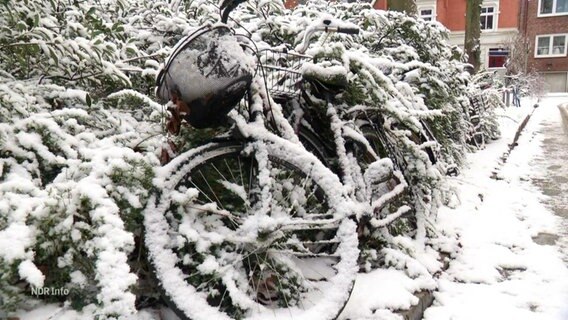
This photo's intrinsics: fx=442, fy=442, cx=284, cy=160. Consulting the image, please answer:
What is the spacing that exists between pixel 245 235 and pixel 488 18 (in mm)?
32746

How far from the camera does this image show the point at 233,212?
6.82ft

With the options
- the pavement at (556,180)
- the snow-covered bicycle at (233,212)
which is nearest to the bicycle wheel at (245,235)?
the snow-covered bicycle at (233,212)

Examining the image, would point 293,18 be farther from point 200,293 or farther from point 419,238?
point 200,293

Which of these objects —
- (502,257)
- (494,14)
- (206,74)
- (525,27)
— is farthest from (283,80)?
(525,27)

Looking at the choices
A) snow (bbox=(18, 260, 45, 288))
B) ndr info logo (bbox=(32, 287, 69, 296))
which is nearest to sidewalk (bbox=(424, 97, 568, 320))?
ndr info logo (bbox=(32, 287, 69, 296))

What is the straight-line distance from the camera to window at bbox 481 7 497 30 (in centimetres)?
2958

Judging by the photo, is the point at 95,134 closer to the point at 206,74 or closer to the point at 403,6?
the point at 206,74

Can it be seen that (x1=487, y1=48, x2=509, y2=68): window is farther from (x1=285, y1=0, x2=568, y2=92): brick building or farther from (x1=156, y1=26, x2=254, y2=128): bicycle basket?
(x1=156, y1=26, x2=254, y2=128): bicycle basket

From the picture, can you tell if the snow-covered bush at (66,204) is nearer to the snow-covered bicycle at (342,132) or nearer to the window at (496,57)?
the snow-covered bicycle at (342,132)

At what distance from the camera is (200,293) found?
1.78 metres

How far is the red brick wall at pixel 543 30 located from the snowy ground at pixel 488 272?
97.4ft

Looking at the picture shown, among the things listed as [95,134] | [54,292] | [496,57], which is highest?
[95,134]

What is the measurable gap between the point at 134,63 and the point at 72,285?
5.79 feet

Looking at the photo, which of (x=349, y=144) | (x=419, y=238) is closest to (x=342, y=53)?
(x=349, y=144)
